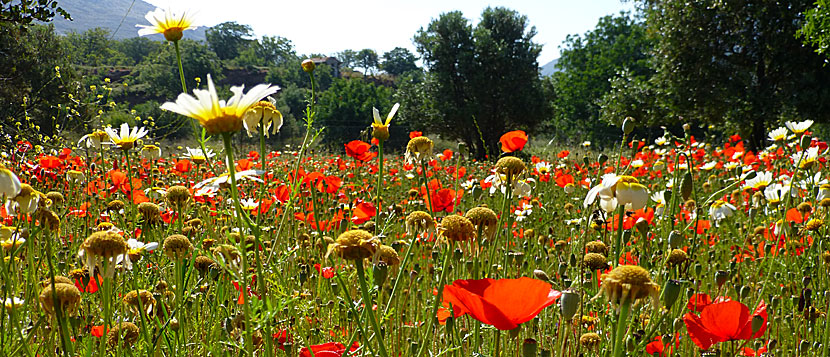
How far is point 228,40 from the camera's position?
66.9 meters

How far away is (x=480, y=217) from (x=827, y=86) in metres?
13.0

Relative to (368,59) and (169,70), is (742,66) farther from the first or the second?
(368,59)

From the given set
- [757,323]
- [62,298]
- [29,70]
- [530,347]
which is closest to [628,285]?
[530,347]

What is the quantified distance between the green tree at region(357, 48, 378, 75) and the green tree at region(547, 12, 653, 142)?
5013cm

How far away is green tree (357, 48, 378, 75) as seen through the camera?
253 feet

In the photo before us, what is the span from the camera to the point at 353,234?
2.20 ft

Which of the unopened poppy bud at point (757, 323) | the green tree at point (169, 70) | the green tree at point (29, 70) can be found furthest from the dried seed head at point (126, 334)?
the green tree at point (169, 70)

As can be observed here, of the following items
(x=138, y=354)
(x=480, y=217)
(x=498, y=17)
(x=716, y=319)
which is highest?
(x=498, y=17)

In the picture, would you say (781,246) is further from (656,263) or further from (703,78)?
(703,78)

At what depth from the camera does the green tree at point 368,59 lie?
253 feet

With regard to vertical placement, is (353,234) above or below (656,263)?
above

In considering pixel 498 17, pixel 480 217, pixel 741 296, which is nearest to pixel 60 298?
pixel 480 217

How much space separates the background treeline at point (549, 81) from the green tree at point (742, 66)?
0.03 m

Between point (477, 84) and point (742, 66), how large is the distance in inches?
308
